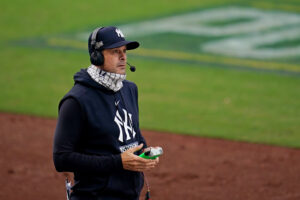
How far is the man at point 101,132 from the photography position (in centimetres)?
386

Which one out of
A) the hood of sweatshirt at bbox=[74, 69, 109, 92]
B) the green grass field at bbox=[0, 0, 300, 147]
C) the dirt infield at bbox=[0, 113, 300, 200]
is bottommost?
the dirt infield at bbox=[0, 113, 300, 200]

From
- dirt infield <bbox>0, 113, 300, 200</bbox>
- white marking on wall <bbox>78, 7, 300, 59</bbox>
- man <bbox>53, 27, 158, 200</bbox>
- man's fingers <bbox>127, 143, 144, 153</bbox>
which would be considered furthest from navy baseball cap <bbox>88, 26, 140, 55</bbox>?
white marking on wall <bbox>78, 7, 300, 59</bbox>

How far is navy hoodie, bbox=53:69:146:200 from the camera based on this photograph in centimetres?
386

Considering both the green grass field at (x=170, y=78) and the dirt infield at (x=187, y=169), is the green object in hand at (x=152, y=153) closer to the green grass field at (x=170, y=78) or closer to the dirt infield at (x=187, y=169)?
the dirt infield at (x=187, y=169)

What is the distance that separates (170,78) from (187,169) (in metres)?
3.79

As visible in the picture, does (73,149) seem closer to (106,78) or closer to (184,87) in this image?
(106,78)

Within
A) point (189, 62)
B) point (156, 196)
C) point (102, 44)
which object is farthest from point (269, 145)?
point (102, 44)

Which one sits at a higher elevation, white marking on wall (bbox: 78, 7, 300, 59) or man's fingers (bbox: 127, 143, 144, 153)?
white marking on wall (bbox: 78, 7, 300, 59)

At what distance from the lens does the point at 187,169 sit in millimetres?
7684

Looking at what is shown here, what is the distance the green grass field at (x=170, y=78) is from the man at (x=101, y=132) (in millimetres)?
4853

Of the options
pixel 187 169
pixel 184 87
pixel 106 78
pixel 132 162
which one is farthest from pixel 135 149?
pixel 184 87

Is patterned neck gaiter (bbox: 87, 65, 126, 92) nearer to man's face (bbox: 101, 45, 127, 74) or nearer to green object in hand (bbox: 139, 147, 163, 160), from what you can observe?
man's face (bbox: 101, 45, 127, 74)

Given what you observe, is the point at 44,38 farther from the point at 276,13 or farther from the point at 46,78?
the point at 276,13

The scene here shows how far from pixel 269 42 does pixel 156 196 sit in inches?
297
